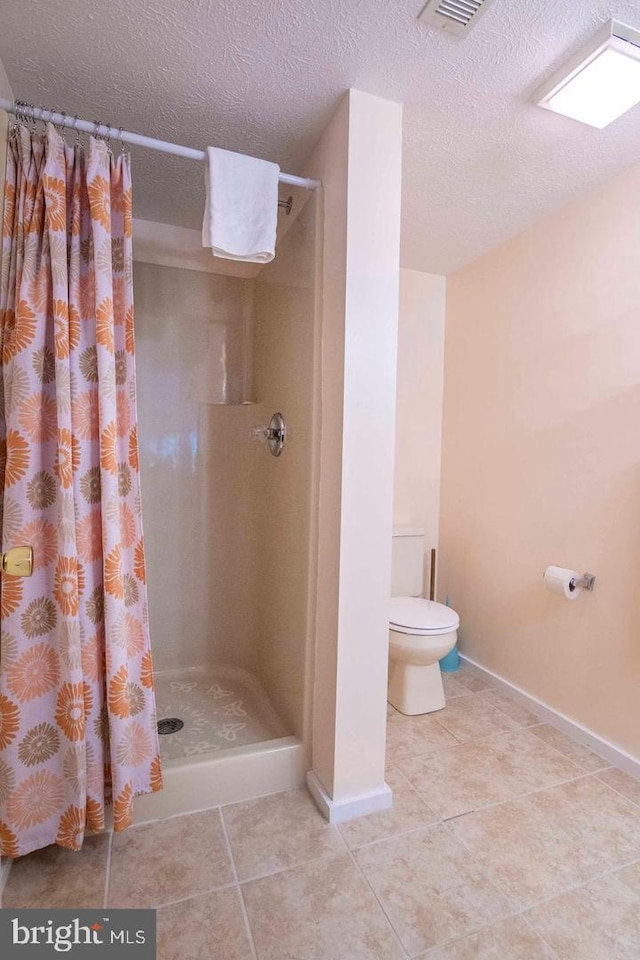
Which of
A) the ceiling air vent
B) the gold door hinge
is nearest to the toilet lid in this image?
the gold door hinge

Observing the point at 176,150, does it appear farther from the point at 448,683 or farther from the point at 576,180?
the point at 448,683

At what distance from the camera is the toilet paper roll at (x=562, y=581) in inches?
80.8

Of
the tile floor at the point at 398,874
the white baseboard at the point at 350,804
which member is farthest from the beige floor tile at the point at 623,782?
the white baseboard at the point at 350,804

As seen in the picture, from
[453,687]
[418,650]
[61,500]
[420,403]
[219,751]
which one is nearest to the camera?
[61,500]

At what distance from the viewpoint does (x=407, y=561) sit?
2771mm

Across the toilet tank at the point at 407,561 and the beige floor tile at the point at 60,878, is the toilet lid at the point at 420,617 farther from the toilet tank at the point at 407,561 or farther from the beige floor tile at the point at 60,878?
the beige floor tile at the point at 60,878

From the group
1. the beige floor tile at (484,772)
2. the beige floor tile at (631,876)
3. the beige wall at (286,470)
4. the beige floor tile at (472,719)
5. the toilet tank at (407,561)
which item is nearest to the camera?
the beige floor tile at (631,876)

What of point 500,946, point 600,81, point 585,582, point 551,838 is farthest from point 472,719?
point 600,81

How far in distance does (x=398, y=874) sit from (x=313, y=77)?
2.35 meters

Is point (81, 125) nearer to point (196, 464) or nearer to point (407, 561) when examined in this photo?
point (196, 464)

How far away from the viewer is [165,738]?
1.95 m

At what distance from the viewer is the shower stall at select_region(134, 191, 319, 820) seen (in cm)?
206

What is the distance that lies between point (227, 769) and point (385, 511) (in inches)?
40.4

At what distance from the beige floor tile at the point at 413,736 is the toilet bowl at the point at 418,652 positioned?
0.06m
